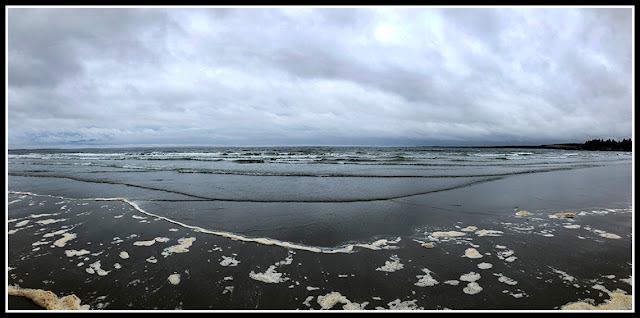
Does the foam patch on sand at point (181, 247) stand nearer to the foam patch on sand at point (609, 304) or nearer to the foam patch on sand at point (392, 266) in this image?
the foam patch on sand at point (392, 266)

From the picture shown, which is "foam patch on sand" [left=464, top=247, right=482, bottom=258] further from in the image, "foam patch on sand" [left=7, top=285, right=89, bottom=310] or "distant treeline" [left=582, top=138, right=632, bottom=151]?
"distant treeline" [left=582, top=138, right=632, bottom=151]

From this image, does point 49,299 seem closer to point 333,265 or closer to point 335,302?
point 335,302

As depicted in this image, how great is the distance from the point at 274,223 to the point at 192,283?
3300 millimetres

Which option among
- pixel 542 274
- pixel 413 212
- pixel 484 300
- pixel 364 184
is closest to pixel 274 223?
pixel 413 212

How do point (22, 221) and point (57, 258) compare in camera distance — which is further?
point (22, 221)

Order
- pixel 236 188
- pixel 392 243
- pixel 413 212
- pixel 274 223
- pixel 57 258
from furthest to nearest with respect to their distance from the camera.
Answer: pixel 236 188 < pixel 413 212 < pixel 274 223 < pixel 392 243 < pixel 57 258

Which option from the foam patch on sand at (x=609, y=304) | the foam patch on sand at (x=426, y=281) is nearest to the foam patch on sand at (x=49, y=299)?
the foam patch on sand at (x=426, y=281)

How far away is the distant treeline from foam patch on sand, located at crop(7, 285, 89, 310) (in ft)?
436

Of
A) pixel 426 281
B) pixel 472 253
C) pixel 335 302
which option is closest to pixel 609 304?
pixel 472 253

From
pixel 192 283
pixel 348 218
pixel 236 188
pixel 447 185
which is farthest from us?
pixel 447 185

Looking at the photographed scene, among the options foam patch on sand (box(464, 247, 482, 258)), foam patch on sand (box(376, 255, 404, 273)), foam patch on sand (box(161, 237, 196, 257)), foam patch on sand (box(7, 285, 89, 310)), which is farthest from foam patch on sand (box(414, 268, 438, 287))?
foam patch on sand (box(7, 285, 89, 310))

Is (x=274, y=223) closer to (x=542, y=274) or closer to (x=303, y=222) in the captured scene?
(x=303, y=222)
